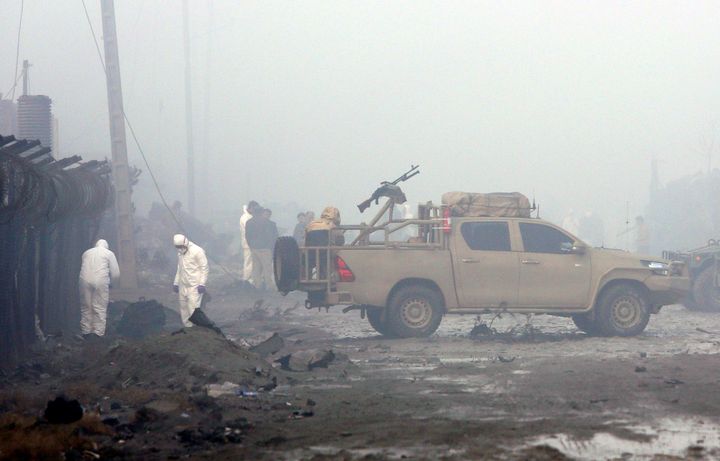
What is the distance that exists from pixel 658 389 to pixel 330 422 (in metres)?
3.63

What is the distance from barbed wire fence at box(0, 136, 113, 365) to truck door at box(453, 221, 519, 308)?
5.81 metres

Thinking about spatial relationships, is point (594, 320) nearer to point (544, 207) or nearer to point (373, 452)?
point (373, 452)

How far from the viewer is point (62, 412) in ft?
25.2

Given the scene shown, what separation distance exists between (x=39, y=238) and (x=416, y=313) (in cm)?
560

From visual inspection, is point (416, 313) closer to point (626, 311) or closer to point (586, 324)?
point (586, 324)

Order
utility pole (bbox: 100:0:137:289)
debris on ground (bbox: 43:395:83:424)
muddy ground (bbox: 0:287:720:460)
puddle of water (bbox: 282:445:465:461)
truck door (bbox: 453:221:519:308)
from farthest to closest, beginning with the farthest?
utility pole (bbox: 100:0:137:289), truck door (bbox: 453:221:519:308), debris on ground (bbox: 43:395:83:424), muddy ground (bbox: 0:287:720:460), puddle of water (bbox: 282:445:465:461)

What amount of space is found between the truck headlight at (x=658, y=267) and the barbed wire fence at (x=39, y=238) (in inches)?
344

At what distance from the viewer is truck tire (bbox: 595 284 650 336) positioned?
51.2ft

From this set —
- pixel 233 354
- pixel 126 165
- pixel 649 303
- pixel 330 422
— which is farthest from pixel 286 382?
pixel 126 165

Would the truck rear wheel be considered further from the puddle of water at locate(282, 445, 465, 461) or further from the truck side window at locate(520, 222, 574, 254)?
the puddle of water at locate(282, 445, 465, 461)

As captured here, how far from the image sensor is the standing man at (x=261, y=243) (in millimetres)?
25156

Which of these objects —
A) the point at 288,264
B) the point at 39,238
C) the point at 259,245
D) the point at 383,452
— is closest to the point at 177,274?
the point at 288,264

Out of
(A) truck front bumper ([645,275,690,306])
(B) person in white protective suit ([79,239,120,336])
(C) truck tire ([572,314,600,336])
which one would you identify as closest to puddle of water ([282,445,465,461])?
(B) person in white protective suit ([79,239,120,336])

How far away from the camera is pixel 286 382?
36.3 feet
